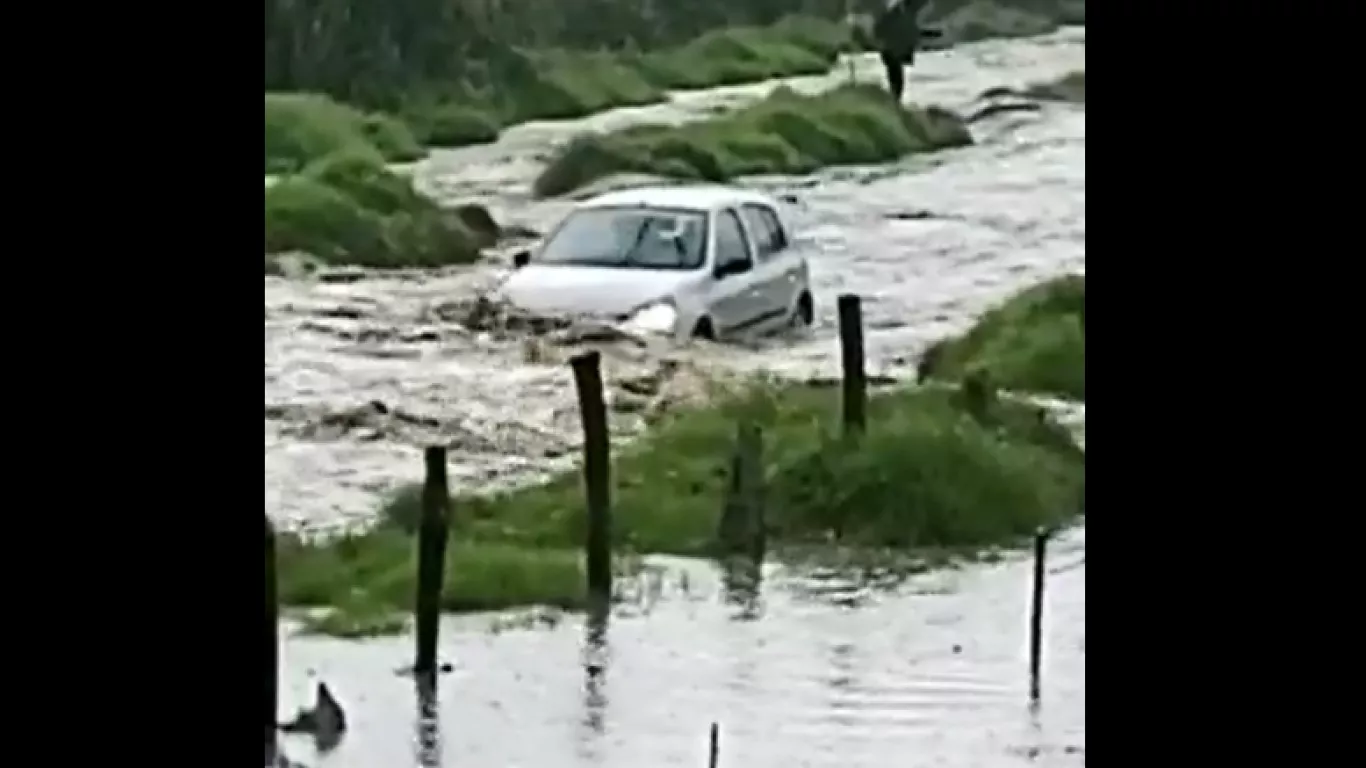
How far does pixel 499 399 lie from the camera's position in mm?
2381

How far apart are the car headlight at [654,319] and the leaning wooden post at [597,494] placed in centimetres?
22

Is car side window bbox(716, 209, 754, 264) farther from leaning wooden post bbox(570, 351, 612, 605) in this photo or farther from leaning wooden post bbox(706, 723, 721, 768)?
leaning wooden post bbox(706, 723, 721, 768)

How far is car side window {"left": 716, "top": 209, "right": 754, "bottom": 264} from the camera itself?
241 centimetres

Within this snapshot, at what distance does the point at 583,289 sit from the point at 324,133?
0.43 meters

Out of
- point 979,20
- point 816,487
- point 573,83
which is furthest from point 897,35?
point 816,487

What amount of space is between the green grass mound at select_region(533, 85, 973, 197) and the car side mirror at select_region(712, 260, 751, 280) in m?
0.10

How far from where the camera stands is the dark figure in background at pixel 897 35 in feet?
7.90

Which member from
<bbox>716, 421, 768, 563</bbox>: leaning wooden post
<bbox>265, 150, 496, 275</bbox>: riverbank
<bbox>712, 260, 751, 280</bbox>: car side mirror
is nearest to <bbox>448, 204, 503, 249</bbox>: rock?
<bbox>265, 150, 496, 275</bbox>: riverbank

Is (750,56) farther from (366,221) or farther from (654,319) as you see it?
(366,221)
